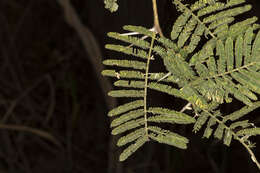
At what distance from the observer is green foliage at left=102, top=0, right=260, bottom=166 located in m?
0.46

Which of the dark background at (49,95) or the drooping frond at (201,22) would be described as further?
the dark background at (49,95)

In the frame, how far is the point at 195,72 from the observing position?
50 centimetres

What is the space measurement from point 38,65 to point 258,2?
1151mm

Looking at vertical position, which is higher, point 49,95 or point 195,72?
point 195,72

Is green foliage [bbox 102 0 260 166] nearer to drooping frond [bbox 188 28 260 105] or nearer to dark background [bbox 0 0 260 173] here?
drooping frond [bbox 188 28 260 105]

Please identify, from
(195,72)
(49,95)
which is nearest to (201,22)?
(195,72)

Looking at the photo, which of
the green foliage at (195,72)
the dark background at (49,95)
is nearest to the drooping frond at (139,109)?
the green foliage at (195,72)

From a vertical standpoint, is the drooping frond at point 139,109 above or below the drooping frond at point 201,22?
below

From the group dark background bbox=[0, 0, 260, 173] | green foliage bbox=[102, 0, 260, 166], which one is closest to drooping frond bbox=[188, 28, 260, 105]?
green foliage bbox=[102, 0, 260, 166]

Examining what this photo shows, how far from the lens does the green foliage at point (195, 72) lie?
46 centimetres

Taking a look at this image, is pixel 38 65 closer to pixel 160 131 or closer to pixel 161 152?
pixel 161 152

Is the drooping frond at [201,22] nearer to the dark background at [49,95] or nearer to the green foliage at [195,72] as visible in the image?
the green foliage at [195,72]

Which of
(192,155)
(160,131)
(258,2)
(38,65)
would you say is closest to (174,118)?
(160,131)

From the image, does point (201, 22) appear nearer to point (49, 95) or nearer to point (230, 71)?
point (230, 71)
